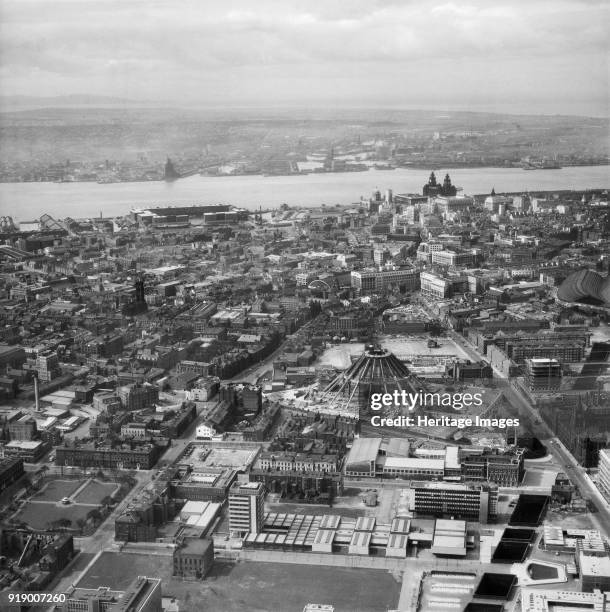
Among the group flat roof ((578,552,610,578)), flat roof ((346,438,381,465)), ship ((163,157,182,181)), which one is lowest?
flat roof ((578,552,610,578))

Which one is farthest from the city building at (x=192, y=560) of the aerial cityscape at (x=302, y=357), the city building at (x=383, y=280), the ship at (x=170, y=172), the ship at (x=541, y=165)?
the ship at (x=541, y=165)

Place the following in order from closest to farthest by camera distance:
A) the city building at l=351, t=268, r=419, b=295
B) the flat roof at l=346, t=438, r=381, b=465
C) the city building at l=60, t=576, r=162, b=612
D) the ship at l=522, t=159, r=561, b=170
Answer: the city building at l=60, t=576, r=162, b=612 < the flat roof at l=346, t=438, r=381, b=465 < the city building at l=351, t=268, r=419, b=295 < the ship at l=522, t=159, r=561, b=170

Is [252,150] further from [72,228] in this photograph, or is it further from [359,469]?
[359,469]

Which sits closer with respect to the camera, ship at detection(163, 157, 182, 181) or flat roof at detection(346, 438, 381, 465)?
flat roof at detection(346, 438, 381, 465)

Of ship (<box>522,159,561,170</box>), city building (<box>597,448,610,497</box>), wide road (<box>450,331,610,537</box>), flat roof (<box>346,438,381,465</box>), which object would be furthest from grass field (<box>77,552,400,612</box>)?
ship (<box>522,159,561,170</box>)

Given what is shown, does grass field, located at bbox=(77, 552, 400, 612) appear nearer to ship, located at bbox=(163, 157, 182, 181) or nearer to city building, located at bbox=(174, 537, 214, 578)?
city building, located at bbox=(174, 537, 214, 578)

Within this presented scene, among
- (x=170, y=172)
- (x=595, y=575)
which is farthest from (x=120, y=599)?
(x=170, y=172)

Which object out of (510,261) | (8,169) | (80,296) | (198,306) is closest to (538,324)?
(510,261)
